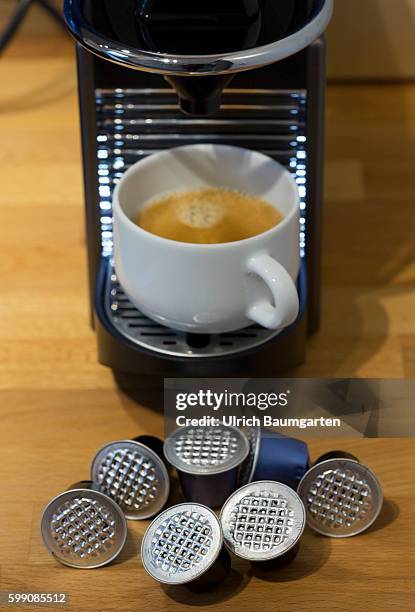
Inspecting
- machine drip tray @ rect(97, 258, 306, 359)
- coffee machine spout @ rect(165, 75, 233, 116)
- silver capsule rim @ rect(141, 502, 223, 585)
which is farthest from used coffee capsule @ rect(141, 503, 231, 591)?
coffee machine spout @ rect(165, 75, 233, 116)

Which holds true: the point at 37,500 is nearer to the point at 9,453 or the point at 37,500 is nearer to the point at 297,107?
the point at 9,453

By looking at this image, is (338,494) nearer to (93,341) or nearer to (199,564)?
(199,564)

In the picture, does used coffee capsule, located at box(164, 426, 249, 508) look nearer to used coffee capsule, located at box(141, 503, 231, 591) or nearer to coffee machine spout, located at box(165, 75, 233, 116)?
used coffee capsule, located at box(141, 503, 231, 591)

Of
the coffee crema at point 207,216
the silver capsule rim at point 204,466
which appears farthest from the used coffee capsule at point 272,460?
the coffee crema at point 207,216

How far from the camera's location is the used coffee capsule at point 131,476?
0.59 m

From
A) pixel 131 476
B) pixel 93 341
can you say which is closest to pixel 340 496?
pixel 131 476

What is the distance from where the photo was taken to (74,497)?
22.5 inches

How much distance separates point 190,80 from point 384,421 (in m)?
0.22

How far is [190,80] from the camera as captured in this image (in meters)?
0.54

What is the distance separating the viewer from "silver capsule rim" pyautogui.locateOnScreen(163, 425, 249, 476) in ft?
1.89

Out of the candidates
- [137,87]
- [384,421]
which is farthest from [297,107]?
[384,421]

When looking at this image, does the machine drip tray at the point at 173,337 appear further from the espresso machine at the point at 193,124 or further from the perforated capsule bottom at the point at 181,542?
the perforated capsule bottom at the point at 181,542

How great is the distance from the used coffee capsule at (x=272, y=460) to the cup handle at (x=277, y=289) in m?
0.06

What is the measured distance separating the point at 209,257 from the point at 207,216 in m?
0.06
